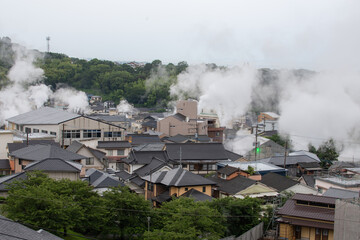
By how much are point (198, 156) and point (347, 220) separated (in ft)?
52.6

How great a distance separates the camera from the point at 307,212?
646 inches

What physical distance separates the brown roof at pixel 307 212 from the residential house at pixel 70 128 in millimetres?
21519

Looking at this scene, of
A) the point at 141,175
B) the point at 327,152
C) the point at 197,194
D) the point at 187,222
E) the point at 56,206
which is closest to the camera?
the point at 56,206

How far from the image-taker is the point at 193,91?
67.0m

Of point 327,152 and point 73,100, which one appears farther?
point 73,100

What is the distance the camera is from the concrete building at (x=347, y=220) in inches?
463

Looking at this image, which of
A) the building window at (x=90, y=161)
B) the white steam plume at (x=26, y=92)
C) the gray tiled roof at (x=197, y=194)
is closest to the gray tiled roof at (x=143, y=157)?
the building window at (x=90, y=161)

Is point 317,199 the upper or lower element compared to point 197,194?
upper

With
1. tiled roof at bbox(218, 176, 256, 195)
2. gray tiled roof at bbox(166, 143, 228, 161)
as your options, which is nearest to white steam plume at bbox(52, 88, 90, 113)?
gray tiled roof at bbox(166, 143, 228, 161)

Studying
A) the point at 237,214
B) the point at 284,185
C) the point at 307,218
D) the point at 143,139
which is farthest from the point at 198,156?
the point at 307,218

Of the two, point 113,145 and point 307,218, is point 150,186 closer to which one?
point 307,218

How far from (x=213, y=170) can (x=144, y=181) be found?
21.4 feet

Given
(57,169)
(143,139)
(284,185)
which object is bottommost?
(284,185)

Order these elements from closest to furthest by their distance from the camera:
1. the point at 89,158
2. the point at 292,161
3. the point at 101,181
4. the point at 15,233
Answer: the point at 15,233 < the point at 101,181 < the point at 89,158 < the point at 292,161
